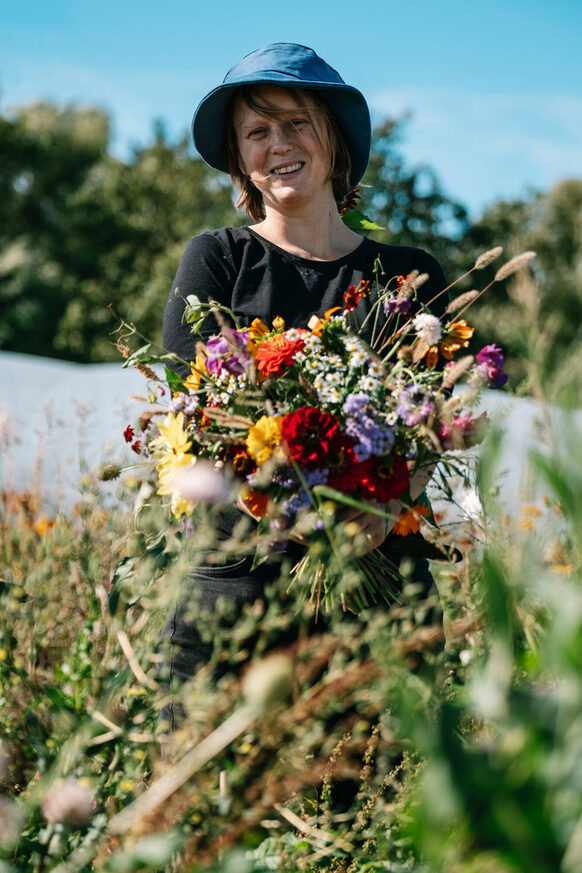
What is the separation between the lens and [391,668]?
2.20ft

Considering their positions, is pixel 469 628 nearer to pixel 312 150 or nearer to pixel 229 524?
pixel 229 524

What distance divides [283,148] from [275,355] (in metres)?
0.71

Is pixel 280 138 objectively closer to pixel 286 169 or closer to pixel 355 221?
pixel 286 169

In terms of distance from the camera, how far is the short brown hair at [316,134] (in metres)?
1.92

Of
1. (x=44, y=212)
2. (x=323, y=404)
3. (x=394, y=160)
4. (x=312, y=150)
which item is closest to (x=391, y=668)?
(x=323, y=404)

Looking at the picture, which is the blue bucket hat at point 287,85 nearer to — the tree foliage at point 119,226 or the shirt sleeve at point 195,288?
the shirt sleeve at point 195,288

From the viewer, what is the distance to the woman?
5.91 ft

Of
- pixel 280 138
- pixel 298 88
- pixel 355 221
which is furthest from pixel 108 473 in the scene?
pixel 355 221

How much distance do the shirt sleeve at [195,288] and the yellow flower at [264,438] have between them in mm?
412

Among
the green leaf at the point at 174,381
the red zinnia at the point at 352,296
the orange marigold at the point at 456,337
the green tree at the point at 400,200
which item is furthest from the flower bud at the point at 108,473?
the green tree at the point at 400,200

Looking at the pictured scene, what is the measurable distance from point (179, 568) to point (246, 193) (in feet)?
5.01

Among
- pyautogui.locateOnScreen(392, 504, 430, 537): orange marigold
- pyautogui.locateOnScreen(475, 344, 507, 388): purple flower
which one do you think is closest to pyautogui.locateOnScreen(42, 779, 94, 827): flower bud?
pyautogui.locateOnScreen(392, 504, 430, 537): orange marigold

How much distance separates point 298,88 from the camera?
1.90 meters

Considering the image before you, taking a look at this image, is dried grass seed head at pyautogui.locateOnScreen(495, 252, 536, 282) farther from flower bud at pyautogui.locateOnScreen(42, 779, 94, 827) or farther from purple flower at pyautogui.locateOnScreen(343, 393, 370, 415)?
flower bud at pyautogui.locateOnScreen(42, 779, 94, 827)
